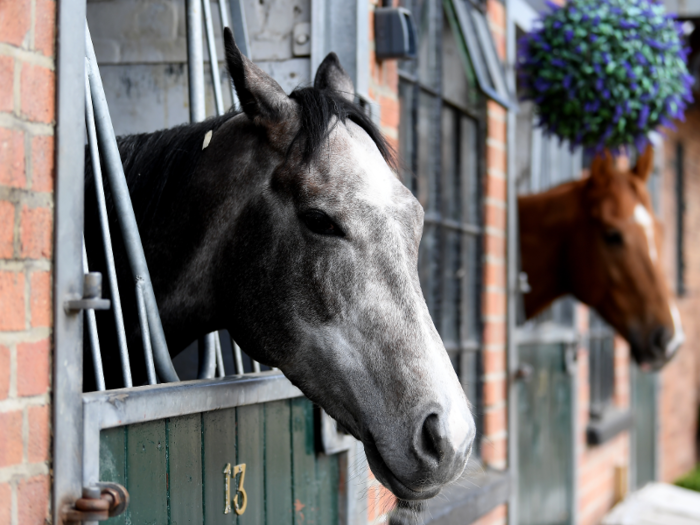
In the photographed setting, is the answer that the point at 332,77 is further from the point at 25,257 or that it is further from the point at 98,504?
the point at 98,504

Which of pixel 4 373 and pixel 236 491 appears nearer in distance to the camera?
pixel 4 373

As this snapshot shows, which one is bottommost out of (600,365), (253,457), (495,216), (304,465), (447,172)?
(600,365)

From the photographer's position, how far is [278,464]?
2.12m

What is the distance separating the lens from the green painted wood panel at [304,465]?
2219mm

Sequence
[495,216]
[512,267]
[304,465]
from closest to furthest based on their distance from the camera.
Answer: [304,465]
[495,216]
[512,267]

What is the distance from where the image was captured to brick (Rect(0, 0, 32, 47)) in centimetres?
131

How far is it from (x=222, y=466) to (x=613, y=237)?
292cm

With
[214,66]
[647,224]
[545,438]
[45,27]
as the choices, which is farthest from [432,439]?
[545,438]

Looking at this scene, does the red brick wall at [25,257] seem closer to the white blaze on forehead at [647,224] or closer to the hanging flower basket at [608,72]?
the hanging flower basket at [608,72]

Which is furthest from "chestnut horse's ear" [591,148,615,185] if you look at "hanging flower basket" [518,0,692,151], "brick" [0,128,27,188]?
"brick" [0,128,27,188]

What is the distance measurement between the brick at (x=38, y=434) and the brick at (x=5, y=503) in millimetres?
65

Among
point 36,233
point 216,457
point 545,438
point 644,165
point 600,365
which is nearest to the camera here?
point 36,233

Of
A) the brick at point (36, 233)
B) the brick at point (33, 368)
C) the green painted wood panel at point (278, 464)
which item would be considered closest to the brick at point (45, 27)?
the brick at point (36, 233)

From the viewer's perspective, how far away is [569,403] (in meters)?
5.04
